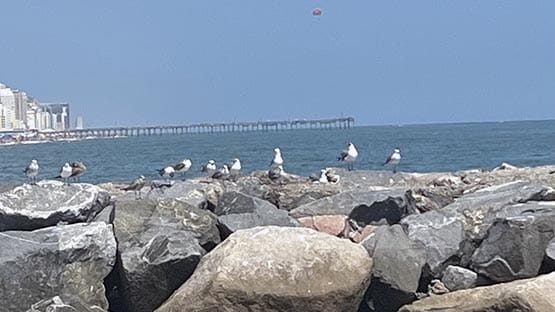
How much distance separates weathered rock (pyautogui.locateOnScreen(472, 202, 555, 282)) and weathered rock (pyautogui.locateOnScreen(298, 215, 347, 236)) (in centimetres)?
178

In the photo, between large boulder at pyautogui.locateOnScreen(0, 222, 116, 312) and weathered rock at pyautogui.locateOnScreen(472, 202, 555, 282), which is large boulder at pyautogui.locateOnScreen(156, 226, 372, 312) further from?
weathered rock at pyautogui.locateOnScreen(472, 202, 555, 282)

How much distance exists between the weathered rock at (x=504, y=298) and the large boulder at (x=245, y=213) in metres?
2.45

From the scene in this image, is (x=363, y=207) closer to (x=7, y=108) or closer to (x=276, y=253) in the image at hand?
(x=276, y=253)

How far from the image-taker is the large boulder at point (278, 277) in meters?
10.2

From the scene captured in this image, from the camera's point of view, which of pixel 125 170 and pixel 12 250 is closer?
pixel 12 250

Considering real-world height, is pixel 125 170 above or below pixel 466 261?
below

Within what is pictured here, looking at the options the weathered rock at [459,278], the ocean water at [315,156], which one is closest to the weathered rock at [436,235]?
the weathered rock at [459,278]

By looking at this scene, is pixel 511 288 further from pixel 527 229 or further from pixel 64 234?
pixel 64 234

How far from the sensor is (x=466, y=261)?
11734 mm

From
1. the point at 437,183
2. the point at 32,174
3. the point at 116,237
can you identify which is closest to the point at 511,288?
the point at 116,237

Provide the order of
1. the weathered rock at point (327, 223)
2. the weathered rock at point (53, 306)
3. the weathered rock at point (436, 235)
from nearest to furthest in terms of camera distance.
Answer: the weathered rock at point (53, 306) < the weathered rock at point (436, 235) < the weathered rock at point (327, 223)

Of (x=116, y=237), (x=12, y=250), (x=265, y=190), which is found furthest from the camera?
(x=265, y=190)

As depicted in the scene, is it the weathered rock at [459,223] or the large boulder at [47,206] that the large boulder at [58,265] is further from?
the weathered rock at [459,223]

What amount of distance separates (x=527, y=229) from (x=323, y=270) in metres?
2.30
